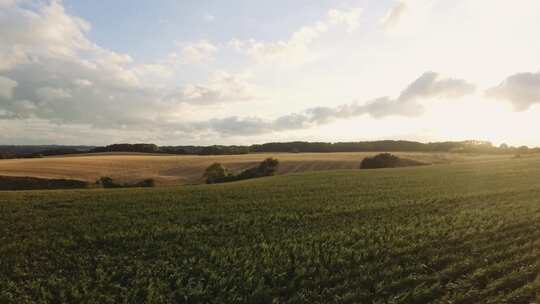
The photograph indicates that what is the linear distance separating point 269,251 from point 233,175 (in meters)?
50.7

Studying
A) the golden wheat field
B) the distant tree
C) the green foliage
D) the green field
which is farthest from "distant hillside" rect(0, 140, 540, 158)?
the green field

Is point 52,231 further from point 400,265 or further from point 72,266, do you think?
point 400,265

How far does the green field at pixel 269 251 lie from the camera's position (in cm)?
1014

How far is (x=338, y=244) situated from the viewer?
1423cm

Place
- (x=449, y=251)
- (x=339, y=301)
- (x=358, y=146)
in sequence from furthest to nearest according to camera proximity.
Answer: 1. (x=358, y=146)
2. (x=449, y=251)
3. (x=339, y=301)

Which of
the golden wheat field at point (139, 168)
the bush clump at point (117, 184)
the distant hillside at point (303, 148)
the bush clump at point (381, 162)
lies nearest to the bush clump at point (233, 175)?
the golden wheat field at point (139, 168)

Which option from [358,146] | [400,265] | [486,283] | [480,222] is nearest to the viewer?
[486,283]

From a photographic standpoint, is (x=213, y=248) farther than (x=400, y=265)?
Yes

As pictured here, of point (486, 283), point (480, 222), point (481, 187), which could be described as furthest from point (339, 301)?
point (481, 187)

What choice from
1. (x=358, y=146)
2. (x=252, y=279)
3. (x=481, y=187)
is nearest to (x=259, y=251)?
(x=252, y=279)

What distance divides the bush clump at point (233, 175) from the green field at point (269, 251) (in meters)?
36.8

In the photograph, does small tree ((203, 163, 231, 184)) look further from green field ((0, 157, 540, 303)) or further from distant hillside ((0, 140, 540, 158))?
distant hillside ((0, 140, 540, 158))

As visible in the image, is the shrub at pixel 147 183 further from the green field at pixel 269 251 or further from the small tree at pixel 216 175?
the green field at pixel 269 251

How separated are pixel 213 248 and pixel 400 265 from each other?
6.11 meters
